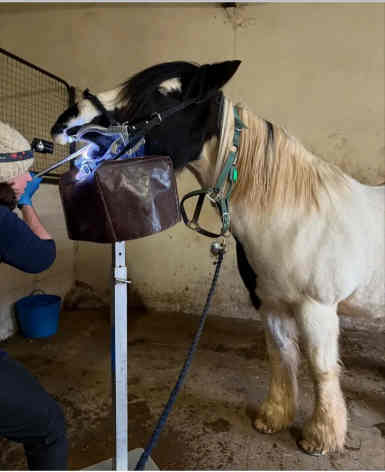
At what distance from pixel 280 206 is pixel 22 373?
95cm

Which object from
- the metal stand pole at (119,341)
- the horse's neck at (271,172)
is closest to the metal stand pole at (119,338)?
the metal stand pole at (119,341)

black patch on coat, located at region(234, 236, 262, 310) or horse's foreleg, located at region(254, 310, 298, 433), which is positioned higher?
black patch on coat, located at region(234, 236, 262, 310)

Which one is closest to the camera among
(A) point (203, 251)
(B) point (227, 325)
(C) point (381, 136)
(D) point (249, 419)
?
(D) point (249, 419)

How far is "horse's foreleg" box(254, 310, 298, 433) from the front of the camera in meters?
1.34

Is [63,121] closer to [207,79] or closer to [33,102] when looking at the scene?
[207,79]

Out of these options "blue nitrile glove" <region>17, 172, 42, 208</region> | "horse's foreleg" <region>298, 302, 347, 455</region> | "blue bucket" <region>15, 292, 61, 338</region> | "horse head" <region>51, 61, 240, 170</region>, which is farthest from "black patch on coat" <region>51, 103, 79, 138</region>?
"blue bucket" <region>15, 292, 61, 338</region>

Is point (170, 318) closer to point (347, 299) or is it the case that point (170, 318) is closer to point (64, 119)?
point (347, 299)

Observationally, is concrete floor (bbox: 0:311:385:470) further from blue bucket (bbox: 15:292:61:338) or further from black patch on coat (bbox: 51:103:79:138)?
black patch on coat (bbox: 51:103:79:138)

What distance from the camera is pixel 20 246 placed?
0.76 metres

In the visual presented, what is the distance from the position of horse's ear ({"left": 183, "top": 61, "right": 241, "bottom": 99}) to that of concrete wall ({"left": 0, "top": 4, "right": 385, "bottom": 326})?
5.66ft

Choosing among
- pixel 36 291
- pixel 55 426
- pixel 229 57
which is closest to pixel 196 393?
pixel 55 426

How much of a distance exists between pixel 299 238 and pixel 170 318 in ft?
6.27

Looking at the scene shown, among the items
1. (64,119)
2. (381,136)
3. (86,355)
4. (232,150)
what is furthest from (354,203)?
(86,355)

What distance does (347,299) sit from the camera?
1244 mm
